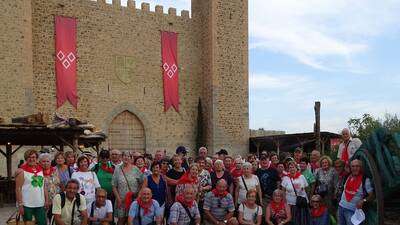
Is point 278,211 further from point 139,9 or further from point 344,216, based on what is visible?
point 139,9

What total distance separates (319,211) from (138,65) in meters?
14.8

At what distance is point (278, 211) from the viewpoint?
6590 millimetres

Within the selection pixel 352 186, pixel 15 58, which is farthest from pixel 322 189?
pixel 15 58

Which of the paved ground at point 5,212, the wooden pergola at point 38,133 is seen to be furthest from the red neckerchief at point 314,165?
the wooden pergola at point 38,133

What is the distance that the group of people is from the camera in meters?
5.61

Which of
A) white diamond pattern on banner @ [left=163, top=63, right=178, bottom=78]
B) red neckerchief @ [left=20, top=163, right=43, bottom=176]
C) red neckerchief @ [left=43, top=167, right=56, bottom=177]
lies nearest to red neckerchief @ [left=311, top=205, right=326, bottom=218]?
red neckerchief @ [left=43, top=167, right=56, bottom=177]

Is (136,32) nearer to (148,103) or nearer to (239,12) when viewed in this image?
(148,103)

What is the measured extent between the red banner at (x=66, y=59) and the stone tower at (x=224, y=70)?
5.73 m

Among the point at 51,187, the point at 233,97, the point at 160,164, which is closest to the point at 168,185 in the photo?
the point at 160,164

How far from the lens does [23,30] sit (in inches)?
666

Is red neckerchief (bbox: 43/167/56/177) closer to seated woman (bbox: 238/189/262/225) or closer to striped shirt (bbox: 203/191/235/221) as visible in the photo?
striped shirt (bbox: 203/191/235/221)

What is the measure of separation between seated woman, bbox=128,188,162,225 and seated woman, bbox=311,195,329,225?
6.67ft

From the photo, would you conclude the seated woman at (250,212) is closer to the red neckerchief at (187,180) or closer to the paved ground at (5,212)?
the red neckerchief at (187,180)

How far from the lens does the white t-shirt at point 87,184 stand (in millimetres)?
6232
